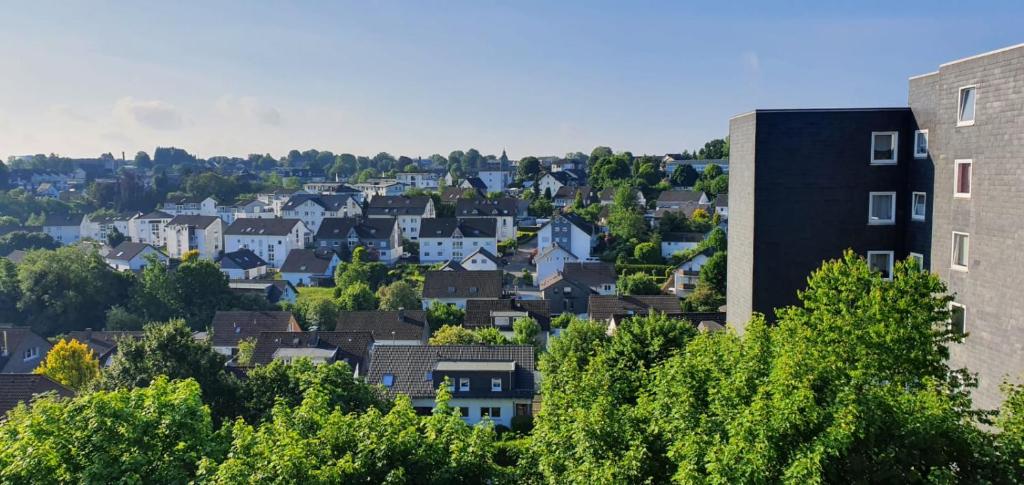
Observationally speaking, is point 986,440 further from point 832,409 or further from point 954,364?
point 954,364

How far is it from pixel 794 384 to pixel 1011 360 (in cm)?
638

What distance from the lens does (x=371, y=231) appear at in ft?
267

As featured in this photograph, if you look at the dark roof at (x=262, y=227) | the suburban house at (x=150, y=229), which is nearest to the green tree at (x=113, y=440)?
the dark roof at (x=262, y=227)

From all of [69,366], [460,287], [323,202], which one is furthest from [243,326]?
[323,202]

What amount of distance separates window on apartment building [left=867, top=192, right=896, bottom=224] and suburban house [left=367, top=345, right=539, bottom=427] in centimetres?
1601

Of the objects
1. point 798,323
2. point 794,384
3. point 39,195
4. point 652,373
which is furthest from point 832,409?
point 39,195

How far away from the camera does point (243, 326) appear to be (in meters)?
45.8

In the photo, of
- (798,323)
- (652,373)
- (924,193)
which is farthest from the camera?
(924,193)

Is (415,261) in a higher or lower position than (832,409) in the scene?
lower

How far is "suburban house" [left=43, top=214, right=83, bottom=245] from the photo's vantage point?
352ft

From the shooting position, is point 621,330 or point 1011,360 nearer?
point 1011,360

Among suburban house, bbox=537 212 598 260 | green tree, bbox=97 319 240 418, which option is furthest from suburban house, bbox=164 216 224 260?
green tree, bbox=97 319 240 418

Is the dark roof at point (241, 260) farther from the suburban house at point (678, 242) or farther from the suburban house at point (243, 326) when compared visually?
the suburban house at point (678, 242)

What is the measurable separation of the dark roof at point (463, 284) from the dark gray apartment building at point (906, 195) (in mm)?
34896
